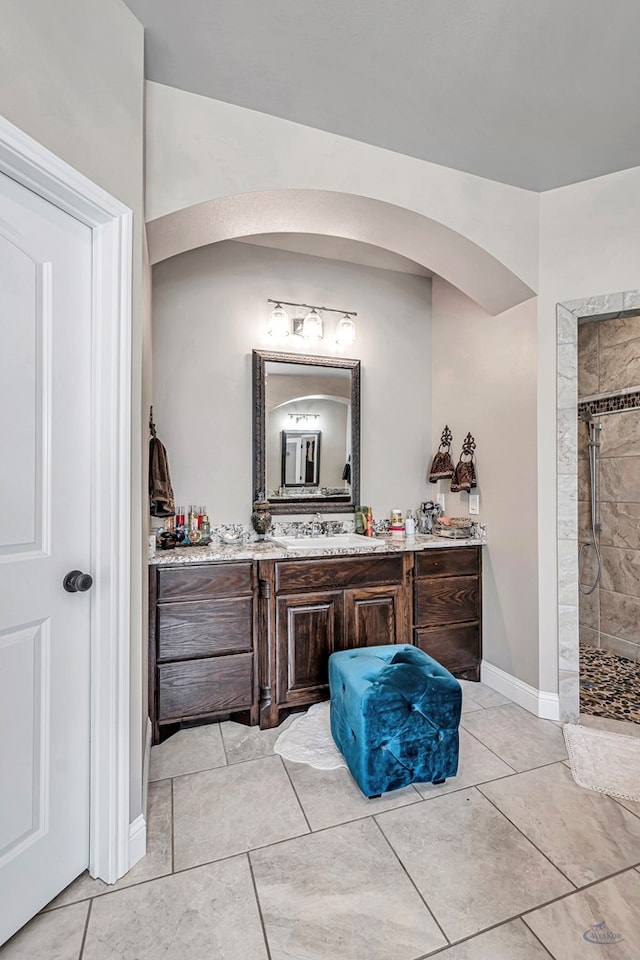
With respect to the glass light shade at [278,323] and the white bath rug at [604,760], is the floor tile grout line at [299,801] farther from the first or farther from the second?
the glass light shade at [278,323]

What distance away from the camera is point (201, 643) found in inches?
90.3

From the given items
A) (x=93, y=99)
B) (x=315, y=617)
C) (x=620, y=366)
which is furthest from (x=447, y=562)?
(x=93, y=99)

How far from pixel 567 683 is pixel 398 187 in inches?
105

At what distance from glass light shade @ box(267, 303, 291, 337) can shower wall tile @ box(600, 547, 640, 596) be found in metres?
2.89

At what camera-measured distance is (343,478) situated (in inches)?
127

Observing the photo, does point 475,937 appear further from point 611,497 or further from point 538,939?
point 611,497

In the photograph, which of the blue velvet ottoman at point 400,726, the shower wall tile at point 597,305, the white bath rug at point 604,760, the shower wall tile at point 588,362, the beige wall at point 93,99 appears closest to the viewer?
the beige wall at point 93,99

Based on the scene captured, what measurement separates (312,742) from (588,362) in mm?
3326

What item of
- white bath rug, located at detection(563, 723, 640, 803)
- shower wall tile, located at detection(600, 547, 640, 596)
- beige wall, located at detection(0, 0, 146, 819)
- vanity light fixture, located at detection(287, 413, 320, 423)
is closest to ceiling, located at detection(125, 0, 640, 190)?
beige wall, located at detection(0, 0, 146, 819)

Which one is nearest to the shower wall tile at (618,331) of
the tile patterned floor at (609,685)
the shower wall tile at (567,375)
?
the shower wall tile at (567,375)

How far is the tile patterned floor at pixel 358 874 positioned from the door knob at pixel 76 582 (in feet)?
3.05

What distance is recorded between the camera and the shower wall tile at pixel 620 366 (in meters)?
3.25

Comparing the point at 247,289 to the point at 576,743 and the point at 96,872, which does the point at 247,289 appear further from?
the point at 576,743

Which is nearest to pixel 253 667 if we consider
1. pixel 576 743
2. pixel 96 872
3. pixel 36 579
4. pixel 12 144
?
pixel 96 872
